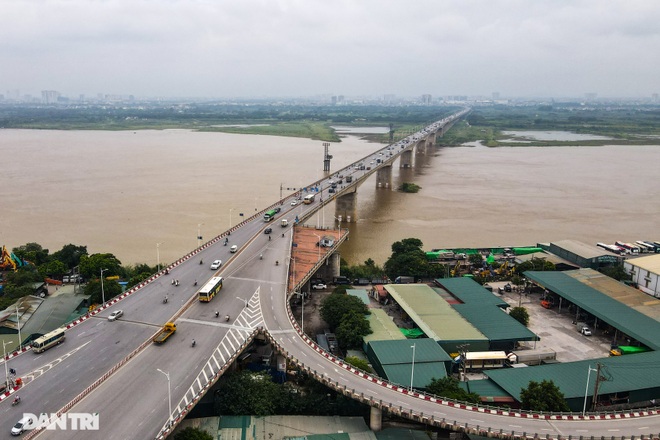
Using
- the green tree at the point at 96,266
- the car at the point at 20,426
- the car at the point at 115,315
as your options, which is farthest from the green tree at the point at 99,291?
the car at the point at 20,426

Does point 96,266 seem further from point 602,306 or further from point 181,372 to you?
point 602,306

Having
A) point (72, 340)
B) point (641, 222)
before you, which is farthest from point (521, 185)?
point (72, 340)

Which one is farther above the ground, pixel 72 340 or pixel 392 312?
pixel 72 340

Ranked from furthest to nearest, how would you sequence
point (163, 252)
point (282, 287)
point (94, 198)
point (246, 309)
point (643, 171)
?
point (643, 171), point (94, 198), point (163, 252), point (282, 287), point (246, 309)

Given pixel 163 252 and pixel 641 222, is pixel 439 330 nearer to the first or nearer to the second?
pixel 163 252

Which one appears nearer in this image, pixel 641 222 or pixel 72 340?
pixel 72 340

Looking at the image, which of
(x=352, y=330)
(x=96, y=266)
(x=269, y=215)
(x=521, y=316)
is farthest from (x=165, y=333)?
(x=269, y=215)

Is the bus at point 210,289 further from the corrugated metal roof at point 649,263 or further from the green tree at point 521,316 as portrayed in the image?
the corrugated metal roof at point 649,263
